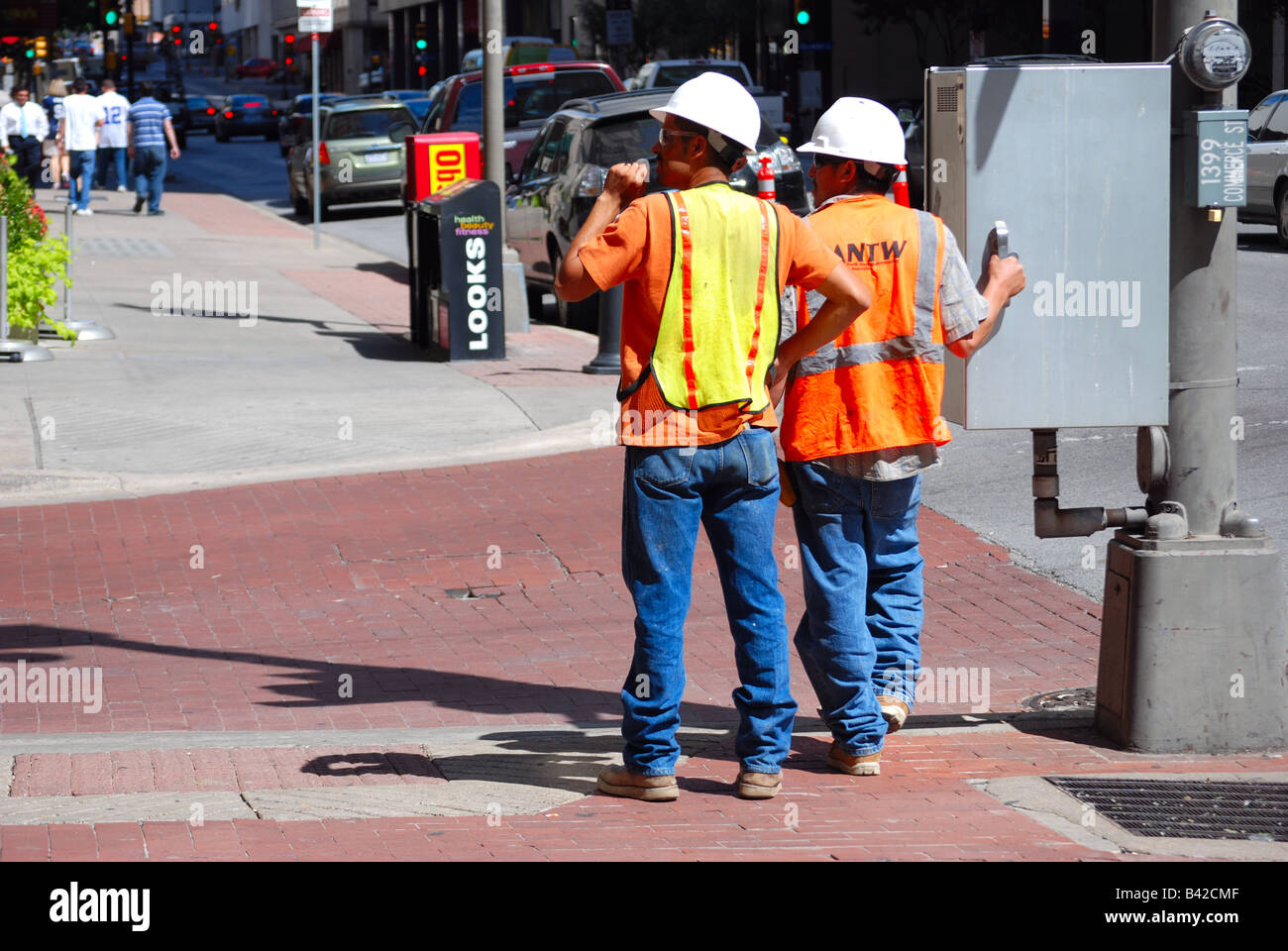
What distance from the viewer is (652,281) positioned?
471 centimetres

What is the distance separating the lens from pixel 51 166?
1310 inches

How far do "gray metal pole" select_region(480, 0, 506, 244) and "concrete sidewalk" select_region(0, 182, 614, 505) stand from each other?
1470 mm

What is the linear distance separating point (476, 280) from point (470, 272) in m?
0.08

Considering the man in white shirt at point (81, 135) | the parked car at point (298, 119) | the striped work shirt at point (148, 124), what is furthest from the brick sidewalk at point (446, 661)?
the parked car at point (298, 119)

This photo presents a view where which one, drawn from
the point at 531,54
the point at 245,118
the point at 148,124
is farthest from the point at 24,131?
the point at 245,118

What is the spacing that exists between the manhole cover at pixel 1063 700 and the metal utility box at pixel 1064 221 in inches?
41.9

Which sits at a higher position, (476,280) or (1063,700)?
(476,280)

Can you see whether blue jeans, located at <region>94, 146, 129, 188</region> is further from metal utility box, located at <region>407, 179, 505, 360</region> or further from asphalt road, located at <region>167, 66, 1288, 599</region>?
asphalt road, located at <region>167, 66, 1288, 599</region>

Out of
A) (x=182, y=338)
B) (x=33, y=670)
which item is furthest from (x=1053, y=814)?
(x=182, y=338)

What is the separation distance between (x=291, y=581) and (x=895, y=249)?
4.01m

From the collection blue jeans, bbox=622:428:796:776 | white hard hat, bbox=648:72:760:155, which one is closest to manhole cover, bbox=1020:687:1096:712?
blue jeans, bbox=622:428:796:776

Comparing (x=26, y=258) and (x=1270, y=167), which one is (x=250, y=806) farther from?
(x=1270, y=167)

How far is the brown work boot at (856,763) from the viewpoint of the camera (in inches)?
207

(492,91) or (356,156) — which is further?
(356,156)
